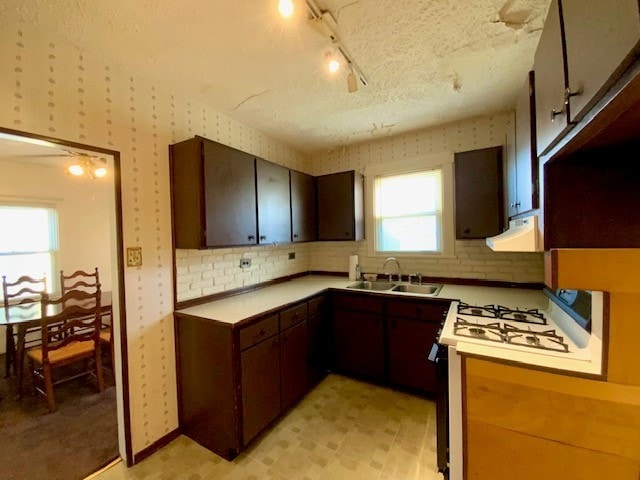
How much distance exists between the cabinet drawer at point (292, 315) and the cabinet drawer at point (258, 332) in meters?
0.09

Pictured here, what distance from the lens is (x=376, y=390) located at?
2463 mm

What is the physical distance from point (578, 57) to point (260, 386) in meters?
2.27

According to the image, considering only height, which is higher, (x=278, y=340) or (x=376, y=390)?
(x=278, y=340)

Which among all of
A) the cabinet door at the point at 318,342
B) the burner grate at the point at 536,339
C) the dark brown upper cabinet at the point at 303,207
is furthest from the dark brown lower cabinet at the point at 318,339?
the burner grate at the point at 536,339

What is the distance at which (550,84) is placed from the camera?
1.04 meters

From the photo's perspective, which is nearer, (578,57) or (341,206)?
(578,57)

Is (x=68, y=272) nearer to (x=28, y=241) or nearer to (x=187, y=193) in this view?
(x=28, y=241)

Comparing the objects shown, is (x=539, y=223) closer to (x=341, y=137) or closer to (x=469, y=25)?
(x=469, y=25)

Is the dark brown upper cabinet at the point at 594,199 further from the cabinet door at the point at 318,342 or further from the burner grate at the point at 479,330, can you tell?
the cabinet door at the point at 318,342

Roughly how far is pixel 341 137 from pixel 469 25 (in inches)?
66.7

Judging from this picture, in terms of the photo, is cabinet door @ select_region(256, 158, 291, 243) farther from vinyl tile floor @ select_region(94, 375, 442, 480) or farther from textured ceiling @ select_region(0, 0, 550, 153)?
vinyl tile floor @ select_region(94, 375, 442, 480)

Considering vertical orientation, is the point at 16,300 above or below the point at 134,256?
below

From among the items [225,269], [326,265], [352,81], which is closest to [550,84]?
[352,81]

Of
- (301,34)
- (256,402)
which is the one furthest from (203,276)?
(301,34)
